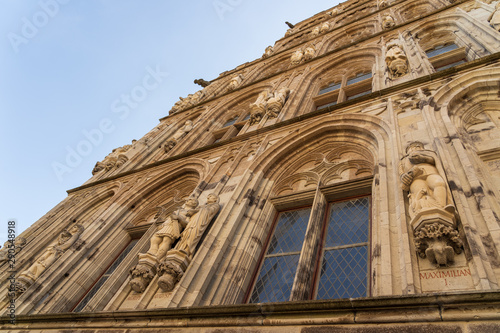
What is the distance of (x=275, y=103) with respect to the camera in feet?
32.1

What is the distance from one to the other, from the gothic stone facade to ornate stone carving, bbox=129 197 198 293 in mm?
23

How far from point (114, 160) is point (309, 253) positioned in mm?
10764

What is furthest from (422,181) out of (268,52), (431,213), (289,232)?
(268,52)

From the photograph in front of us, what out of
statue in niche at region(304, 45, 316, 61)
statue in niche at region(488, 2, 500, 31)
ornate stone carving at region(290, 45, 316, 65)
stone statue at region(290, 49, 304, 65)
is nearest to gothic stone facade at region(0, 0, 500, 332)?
statue in niche at region(488, 2, 500, 31)

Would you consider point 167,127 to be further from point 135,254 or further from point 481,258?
point 481,258

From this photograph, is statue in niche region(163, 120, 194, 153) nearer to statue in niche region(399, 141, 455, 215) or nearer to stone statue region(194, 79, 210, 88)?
stone statue region(194, 79, 210, 88)

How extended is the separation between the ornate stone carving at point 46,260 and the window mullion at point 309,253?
617cm

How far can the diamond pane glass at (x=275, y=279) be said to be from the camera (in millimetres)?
4742

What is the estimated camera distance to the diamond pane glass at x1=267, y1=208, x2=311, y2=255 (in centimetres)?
555

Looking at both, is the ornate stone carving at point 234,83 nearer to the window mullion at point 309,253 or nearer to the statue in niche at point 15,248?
the statue in niche at point 15,248

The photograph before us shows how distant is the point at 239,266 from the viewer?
511cm

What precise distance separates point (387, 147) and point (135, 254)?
228 inches

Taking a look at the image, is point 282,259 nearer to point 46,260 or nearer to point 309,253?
point 309,253

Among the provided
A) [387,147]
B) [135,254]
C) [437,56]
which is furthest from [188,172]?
[437,56]
